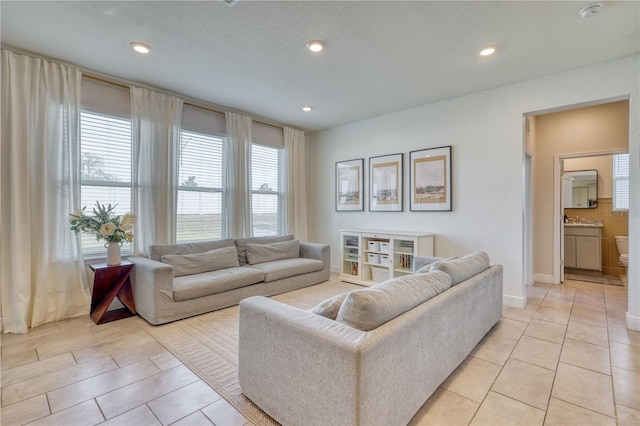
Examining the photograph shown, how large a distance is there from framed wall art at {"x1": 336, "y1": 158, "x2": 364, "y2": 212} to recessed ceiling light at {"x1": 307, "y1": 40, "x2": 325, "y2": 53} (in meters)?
2.44

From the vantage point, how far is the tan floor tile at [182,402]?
1615 mm

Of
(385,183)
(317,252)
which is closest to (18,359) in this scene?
(317,252)

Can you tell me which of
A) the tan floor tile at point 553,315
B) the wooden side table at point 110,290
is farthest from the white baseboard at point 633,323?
the wooden side table at point 110,290

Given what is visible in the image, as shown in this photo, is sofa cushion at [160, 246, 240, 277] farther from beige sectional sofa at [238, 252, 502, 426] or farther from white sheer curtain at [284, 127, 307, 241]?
beige sectional sofa at [238, 252, 502, 426]

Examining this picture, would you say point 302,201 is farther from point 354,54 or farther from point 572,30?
point 572,30

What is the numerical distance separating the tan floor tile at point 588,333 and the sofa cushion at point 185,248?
3.84 metres

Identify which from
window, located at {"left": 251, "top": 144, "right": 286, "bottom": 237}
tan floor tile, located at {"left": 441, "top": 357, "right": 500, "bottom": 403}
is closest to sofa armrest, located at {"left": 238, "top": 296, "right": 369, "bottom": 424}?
tan floor tile, located at {"left": 441, "top": 357, "right": 500, "bottom": 403}

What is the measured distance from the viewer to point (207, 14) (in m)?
2.19

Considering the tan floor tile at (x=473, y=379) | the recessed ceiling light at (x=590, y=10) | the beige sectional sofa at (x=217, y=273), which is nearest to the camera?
the tan floor tile at (x=473, y=379)

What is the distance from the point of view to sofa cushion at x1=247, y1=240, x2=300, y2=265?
4056 millimetres

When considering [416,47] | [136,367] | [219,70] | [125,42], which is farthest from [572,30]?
[136,367]

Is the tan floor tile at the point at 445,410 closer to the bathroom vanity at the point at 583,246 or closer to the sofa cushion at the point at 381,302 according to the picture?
the sofa cushion at the point at 381,302

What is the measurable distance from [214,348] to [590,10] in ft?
12.6

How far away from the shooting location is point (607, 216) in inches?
200
